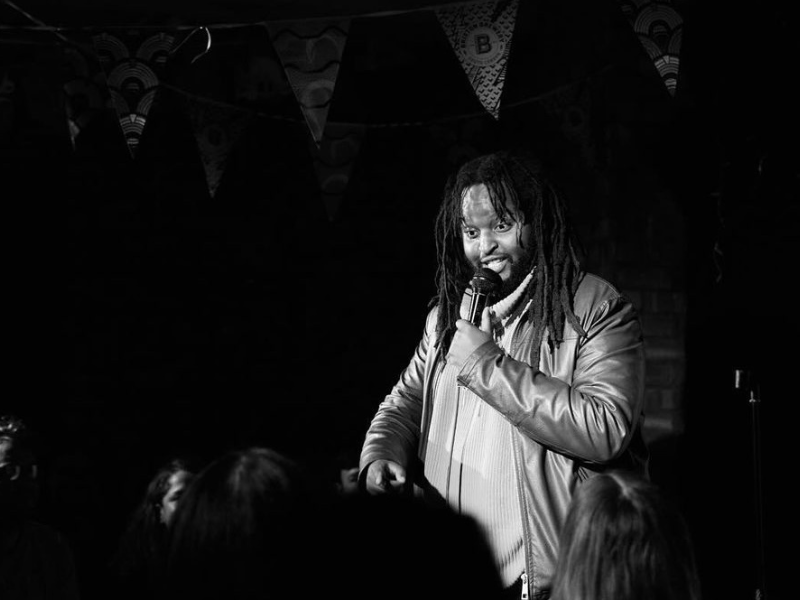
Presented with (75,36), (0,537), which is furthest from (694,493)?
(75,36)

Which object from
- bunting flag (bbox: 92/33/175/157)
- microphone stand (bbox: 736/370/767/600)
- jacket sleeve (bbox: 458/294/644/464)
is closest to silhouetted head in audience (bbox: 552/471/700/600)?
jacket sleeve (bbox: 458/294/644/464)

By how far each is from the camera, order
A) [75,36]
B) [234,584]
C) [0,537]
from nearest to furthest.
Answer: [234,584], [0,537], [75,36]

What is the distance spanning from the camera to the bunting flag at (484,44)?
12.5ft

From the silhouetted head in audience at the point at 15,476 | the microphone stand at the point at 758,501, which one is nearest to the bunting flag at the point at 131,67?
the silhouetted head in audience at the point at 15,476

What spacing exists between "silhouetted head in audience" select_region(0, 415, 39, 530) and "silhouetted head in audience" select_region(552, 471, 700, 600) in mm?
2028

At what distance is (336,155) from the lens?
195 inches

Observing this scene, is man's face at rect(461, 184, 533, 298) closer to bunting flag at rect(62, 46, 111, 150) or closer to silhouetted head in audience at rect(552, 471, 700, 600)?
silhouetted head in audience at rect(552, 471, 700, 600)

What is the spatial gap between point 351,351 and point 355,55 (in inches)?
60.0

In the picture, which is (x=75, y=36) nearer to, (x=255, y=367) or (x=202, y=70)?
(x=202, y=70)

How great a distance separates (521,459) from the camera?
95.1 inches

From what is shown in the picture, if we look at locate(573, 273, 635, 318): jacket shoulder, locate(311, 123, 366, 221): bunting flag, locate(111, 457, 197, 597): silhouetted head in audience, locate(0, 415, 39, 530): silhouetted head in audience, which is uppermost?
locate(311, 123, 366, 221): bunting flag

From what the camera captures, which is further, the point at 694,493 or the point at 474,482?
the point at 694,493

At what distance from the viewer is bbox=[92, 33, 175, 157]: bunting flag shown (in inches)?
159

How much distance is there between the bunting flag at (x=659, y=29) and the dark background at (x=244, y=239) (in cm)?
103
